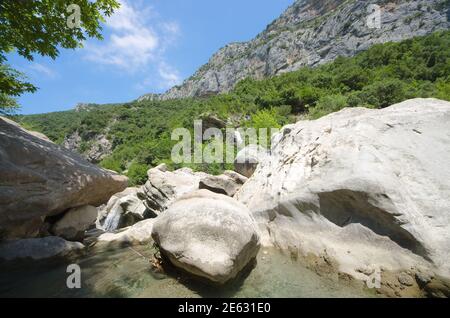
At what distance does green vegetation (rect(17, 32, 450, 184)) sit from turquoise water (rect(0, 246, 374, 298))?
18.2 meters

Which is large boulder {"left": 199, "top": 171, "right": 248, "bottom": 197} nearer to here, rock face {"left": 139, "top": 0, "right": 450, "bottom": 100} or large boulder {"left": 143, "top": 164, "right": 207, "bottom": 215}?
large boulder {"left": 143, "top": 164, "right": 207, "bottom": 215}

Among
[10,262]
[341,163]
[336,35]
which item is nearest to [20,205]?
[10,262]

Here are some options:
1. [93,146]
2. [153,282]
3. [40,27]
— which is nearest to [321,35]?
[93,146]

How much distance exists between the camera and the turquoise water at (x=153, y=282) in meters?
4.31

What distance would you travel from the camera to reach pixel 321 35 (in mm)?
57031

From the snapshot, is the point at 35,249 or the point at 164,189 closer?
the point at 35,249

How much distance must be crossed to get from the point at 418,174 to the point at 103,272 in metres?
6.60

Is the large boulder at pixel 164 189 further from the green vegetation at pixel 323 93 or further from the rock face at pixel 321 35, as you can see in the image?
the rock face at pixel 321 35

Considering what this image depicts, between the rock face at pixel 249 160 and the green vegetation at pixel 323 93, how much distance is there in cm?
1038

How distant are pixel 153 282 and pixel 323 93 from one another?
1197 inches

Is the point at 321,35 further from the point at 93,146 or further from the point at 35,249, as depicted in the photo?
the point at 35,249

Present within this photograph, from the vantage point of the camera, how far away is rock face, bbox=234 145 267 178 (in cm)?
1280

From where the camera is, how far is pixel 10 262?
549cm

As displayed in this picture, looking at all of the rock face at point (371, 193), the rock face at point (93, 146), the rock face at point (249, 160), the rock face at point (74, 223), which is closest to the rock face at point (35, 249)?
the rock face at point (74, 223)
